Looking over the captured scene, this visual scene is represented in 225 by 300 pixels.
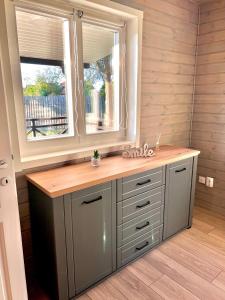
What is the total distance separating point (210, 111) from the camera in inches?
105

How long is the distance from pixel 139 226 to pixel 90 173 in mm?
687

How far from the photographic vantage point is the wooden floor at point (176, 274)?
5.37 feet

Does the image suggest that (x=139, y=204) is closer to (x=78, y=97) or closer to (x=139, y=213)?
(x=139, y=213)

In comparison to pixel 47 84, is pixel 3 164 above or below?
below

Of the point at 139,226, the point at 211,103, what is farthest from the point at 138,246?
the point at 211,103

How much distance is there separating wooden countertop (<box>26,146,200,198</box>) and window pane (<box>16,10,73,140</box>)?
0.35 meters

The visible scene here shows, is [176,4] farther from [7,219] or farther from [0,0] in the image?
[7,219]

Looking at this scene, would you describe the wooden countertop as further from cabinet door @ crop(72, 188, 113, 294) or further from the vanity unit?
cabinet door @ crop(72, 188, 113, 294)

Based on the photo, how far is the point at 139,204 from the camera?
73.5 inches

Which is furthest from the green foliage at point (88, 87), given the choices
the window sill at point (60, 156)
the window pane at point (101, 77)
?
the window sill at point (60, 156)

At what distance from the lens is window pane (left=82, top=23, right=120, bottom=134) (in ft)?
6.37

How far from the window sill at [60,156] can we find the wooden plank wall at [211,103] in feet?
4.05

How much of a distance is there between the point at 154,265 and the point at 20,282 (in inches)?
44.0

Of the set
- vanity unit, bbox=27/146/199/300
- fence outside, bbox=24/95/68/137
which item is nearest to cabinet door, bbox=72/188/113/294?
vanity unit, bbox=27/146/199/300
